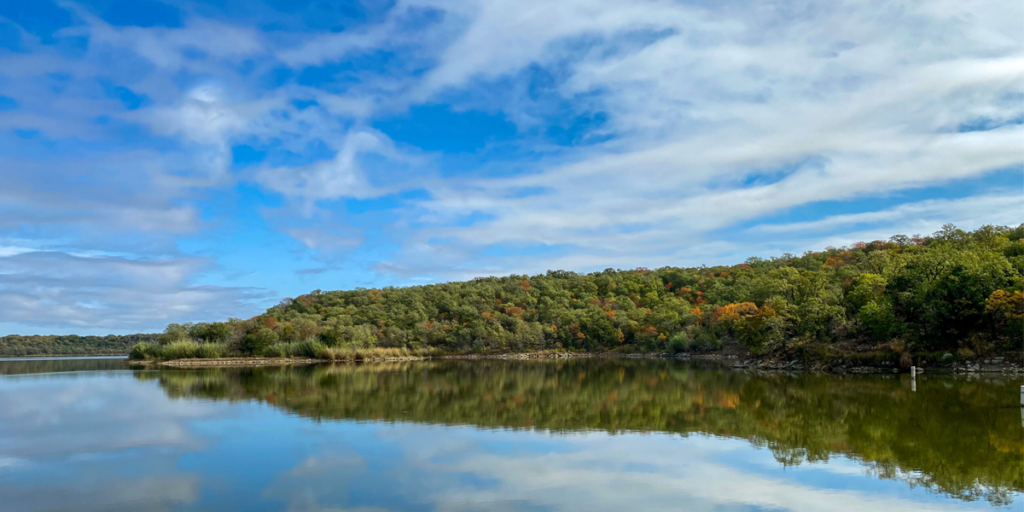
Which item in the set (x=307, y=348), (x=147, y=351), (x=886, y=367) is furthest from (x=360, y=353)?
(x=886, y=367)

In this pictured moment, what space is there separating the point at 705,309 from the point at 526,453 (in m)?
68.0

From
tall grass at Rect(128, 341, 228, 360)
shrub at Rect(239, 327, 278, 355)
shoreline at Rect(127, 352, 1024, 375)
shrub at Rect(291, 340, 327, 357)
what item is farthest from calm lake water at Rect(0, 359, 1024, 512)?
shrub at Rect(239, 327, 278, 355)

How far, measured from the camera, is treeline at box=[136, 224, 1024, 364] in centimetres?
3362

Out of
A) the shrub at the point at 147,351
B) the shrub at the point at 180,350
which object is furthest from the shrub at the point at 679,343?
the shrub at the point at 147,351

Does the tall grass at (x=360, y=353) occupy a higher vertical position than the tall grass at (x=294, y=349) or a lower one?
lower

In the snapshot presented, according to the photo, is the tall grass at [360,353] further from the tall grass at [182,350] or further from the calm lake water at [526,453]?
the calm lake water at [526,453]

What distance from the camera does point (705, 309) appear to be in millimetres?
75500

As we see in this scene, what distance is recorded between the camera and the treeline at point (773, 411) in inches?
415

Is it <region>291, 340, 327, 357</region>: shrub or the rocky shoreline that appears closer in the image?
the rocky shoreline

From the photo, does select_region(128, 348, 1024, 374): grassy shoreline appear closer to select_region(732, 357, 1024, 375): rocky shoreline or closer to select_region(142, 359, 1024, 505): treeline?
select_region(732, 357, 1024, 375): rocky shoreline

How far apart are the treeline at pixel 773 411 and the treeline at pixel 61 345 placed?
332ft

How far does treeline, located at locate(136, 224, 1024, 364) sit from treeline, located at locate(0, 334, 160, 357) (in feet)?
170

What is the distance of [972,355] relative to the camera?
1255 inches

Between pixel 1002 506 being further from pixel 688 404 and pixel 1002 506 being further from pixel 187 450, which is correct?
pixel 187 450
